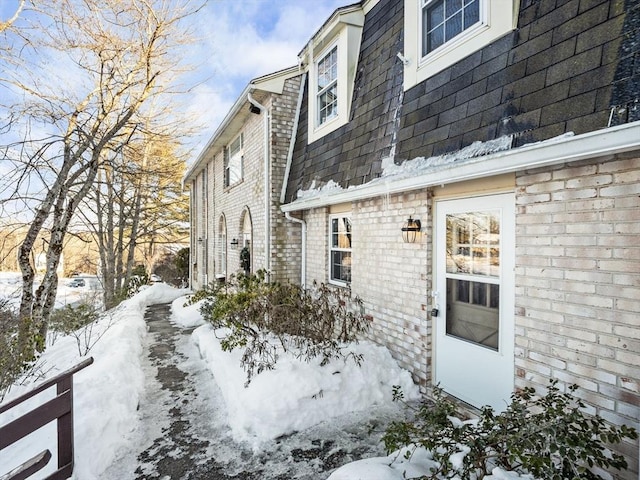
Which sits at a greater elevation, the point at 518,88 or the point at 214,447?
the point at 518,88

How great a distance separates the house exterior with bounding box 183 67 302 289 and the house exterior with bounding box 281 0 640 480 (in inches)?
91.4

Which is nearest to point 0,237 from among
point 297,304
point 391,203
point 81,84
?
point 81,84

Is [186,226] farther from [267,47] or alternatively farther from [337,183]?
[337,183]

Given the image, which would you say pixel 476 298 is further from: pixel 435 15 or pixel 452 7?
pixel 435 15

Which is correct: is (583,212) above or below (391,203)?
below

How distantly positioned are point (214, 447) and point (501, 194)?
3992 mm

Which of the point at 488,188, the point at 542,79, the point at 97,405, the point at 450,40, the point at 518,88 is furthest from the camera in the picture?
the point at 450,40

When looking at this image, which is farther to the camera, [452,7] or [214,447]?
[452,7]

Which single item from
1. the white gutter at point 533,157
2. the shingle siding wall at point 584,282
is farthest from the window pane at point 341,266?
the shingle siding wall at point 584,282

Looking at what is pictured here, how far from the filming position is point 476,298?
3.97 meters

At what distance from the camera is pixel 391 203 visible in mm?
5195

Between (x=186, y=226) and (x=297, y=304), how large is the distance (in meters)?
19.9

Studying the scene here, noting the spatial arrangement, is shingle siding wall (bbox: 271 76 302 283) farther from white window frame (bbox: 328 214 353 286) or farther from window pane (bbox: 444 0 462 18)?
window pane (bbox: 444 0 462 18)

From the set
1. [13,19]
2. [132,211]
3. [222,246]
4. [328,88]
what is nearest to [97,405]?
[328,88]
